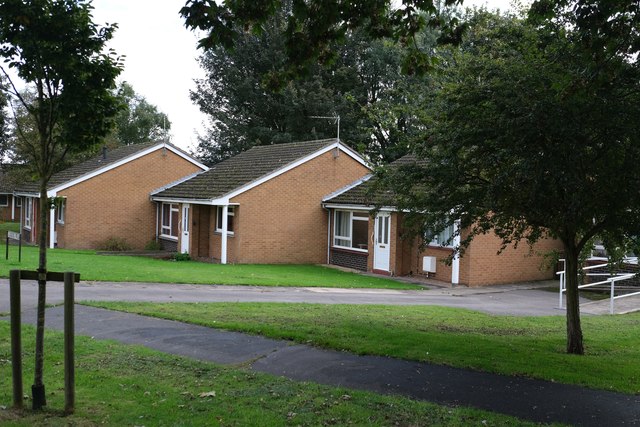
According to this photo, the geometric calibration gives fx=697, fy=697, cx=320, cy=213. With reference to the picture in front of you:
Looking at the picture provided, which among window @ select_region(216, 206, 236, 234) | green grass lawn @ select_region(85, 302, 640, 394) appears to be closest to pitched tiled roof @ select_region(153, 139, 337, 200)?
window @ select_region(216, 206, 236, 234)

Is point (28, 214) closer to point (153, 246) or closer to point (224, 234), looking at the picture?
point (153, 246)

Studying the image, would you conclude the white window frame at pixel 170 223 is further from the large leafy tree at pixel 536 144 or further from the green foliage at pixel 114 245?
the large leafy tree at pixel 536 144

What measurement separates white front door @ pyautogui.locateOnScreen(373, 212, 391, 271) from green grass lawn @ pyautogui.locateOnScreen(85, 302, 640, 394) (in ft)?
29.9

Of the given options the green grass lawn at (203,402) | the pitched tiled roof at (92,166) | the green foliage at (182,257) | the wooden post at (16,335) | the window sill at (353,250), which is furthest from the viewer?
the pitched tiled roof at (92,166)

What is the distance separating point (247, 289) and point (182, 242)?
12.6m

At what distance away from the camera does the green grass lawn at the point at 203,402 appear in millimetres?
6473

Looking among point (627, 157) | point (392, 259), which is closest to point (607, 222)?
point (627, 157)

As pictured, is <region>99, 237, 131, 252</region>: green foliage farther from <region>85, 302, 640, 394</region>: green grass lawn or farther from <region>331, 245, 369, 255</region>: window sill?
<region>85, 302, 640, 394</region>: green grass lawn

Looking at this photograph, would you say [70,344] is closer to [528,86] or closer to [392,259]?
[528,86]

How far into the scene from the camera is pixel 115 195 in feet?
113

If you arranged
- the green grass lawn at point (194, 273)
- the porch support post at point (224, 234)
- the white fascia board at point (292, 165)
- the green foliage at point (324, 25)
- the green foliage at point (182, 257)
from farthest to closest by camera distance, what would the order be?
the green foliage at point (182, 257) → the white fascia board at point (292, 165) → the porch support post at point (224, 234) → the green grass lawn at point (194, 273) → the green foliage at point (324, 25)

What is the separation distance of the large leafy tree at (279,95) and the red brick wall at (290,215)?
1358 centimetres

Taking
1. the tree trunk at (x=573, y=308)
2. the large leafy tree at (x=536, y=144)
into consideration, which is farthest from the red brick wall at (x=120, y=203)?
the tree trunk at (x=573, y=308)

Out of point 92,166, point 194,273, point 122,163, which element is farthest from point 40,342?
point 92,166
